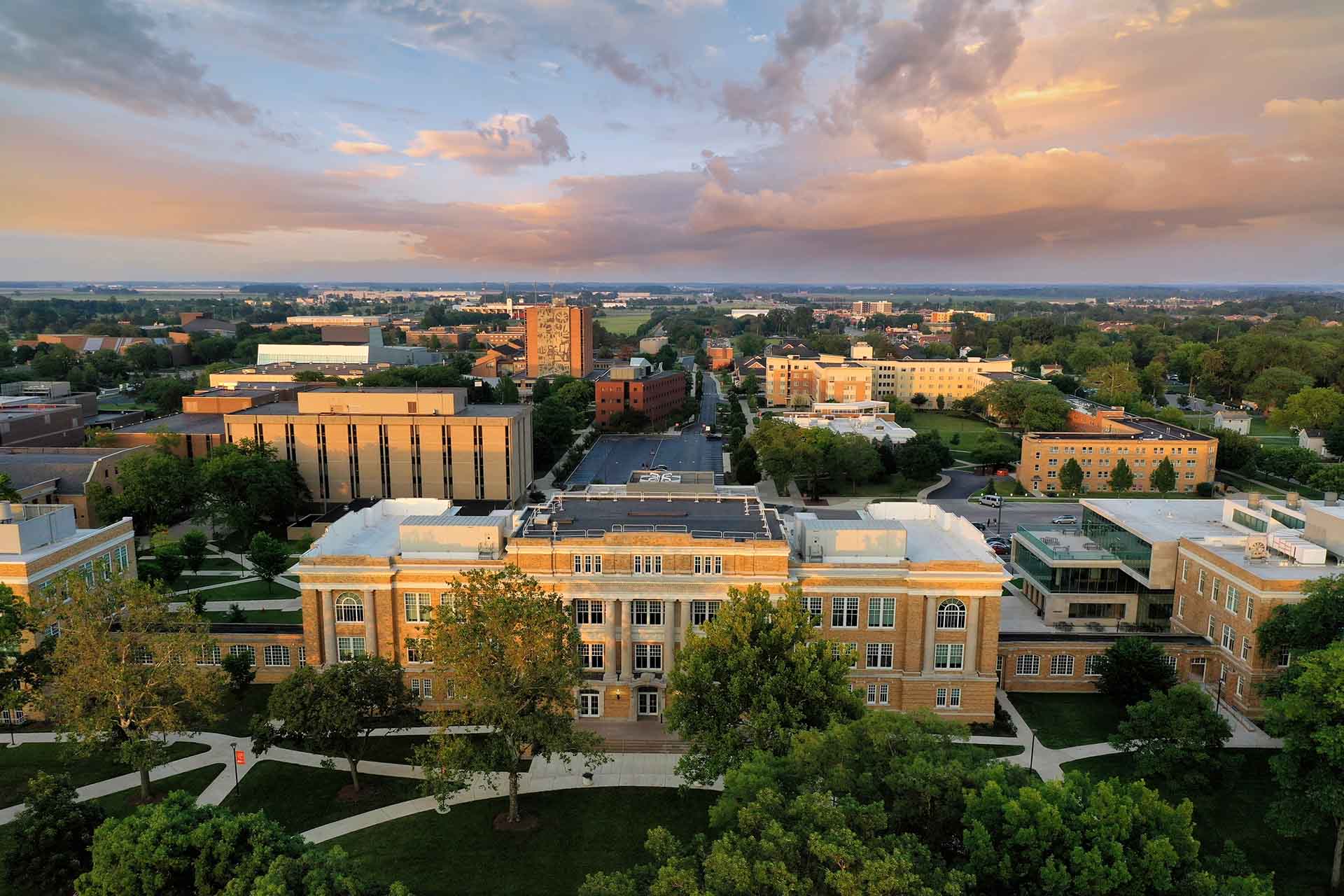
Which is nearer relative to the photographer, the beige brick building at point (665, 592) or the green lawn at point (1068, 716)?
the green lawn at point (1068, 716)

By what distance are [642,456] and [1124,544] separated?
9087cm

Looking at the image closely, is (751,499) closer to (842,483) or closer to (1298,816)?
(1298,816)

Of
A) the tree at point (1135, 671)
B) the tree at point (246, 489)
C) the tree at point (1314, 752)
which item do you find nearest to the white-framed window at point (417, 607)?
the tree at point (246, 489)

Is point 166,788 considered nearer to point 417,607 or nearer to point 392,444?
point 417,607

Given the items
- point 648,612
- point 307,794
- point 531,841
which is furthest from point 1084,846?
point 307,794

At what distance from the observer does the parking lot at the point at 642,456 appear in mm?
126438

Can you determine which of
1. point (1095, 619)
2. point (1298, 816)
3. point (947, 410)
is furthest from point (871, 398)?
point (1298, 816)

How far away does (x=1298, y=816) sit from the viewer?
3575cm

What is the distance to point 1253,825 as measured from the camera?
4003 cm

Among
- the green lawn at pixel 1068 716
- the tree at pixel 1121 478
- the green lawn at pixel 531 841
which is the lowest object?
the green lawn at pixel 531 841

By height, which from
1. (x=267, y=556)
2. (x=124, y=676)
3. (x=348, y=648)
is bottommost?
(x=348, y=648)

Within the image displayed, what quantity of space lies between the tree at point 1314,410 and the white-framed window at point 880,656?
124626 millimetres

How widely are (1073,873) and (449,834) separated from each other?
27496 mm

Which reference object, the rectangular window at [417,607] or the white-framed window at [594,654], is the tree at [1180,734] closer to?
the white-framed window at [594,654]
